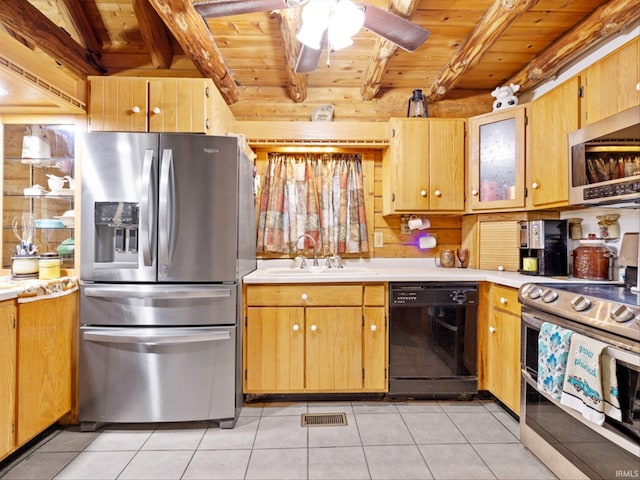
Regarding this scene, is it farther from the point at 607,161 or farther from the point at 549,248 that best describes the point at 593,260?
the point at 607,161

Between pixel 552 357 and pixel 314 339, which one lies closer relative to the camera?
pixel 552 357

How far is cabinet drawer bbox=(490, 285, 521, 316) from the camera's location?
6.63 feet

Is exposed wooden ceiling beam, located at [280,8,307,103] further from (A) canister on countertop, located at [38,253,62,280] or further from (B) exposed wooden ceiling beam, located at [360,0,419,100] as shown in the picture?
(A) canister on countertop, located at [38,253,62,280]

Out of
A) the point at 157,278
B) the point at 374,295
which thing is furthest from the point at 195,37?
the point at 374,295

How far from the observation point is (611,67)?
171 cm

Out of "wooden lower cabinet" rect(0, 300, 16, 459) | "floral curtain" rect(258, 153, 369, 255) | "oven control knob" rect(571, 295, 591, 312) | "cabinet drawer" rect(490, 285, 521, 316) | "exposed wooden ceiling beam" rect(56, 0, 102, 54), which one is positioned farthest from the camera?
"floral curtain" rect(258, 153, 369, 255)

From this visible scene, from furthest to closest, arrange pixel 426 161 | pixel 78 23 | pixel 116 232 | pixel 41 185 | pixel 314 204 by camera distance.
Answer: pixel 314 204
pixel 426 161
pixel 78 23
pixel 41 185
pixel 116 232

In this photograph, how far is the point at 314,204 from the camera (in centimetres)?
283

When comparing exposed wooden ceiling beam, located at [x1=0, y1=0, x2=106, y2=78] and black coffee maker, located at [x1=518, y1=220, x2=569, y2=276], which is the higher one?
exposed wooden ceiling beam, located at [x1=0, y1=0, x2=106, y2=78]

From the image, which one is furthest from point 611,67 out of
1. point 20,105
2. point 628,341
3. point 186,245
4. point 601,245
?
point 20,105

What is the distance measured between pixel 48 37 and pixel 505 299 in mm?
3362

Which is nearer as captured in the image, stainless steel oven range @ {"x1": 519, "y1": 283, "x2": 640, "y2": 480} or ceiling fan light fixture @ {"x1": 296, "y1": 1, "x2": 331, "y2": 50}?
stainless steel oven range @ {"x1": 519, "y1": 283, "x2": 640, "y2": 480}

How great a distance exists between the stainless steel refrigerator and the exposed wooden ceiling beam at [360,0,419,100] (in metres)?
1.19

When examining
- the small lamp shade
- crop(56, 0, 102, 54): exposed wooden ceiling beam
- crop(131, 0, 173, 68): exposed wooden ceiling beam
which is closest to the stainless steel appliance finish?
the small lamp shade
